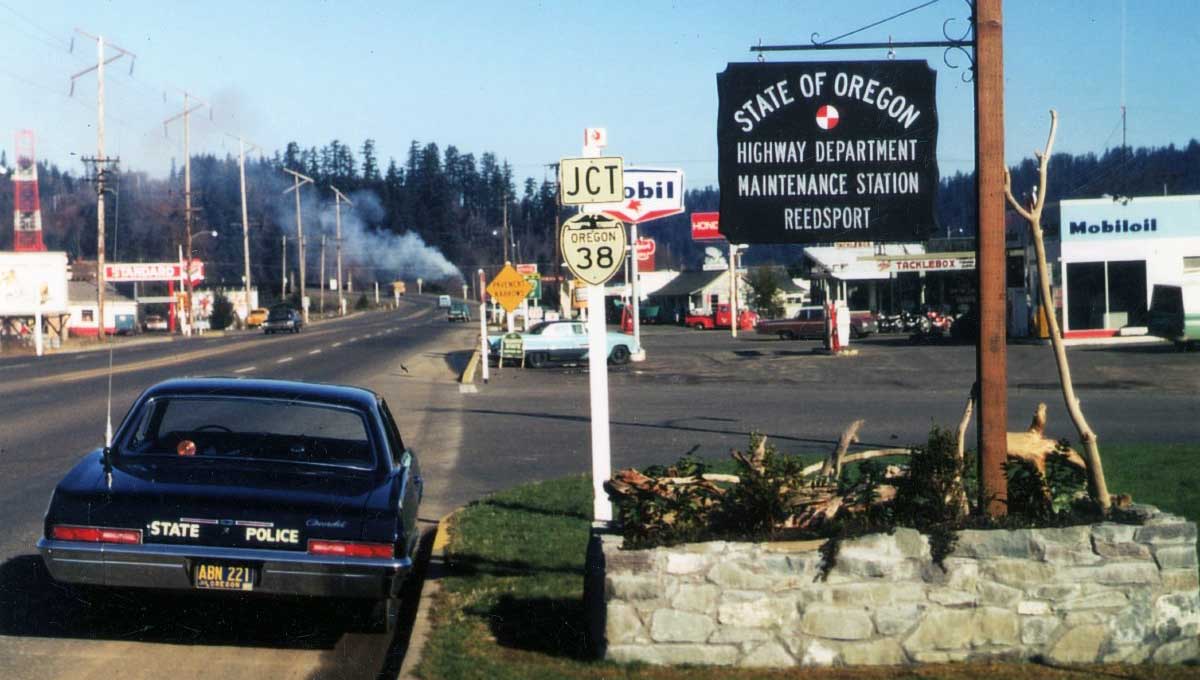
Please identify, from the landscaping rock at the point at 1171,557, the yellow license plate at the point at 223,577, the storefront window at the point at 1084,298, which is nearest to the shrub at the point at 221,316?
the storefront window at the point at 1084,298

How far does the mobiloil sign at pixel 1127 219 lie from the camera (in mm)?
41344

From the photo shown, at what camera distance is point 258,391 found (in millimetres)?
7922

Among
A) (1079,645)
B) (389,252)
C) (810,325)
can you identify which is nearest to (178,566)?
(1079,645)

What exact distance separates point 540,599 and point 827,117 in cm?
354

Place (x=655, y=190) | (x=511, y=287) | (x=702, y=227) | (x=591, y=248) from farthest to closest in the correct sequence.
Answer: (x=702, y=227) < (x=511, y=287) < (x=655, y=190) < (x=591, y=248)

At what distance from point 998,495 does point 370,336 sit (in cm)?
5584

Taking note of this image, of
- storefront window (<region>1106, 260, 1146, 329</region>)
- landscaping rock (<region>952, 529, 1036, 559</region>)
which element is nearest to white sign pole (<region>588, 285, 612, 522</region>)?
landscaping rock (<region>952, 529, 1036, 559</region>)

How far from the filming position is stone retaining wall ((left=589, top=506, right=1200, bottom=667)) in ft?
19.4

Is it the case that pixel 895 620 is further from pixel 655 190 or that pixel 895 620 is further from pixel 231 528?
pixel 655 190

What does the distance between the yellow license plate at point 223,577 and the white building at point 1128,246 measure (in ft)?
130

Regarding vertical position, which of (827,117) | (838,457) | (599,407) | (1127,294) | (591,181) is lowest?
(838,457)

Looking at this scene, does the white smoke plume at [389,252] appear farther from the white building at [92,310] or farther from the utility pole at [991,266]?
the utility pole at [991,266]

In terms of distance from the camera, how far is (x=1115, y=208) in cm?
4172

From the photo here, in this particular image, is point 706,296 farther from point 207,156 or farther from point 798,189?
point 207,156
